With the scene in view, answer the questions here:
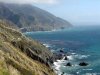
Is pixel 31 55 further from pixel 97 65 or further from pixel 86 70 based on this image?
pixel 97 65

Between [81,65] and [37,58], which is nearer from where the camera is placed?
[37,58]

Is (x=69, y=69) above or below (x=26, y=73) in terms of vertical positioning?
below

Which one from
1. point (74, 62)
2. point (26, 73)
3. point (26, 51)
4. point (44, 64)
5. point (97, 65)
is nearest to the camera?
point (26, 73)

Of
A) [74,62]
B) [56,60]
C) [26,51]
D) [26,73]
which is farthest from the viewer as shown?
[56,60]

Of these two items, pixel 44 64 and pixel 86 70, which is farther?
pixel 86 70

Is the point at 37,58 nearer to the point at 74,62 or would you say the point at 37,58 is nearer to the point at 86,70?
the point at 86,70

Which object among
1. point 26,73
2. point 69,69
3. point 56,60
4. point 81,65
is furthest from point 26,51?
point 26,73

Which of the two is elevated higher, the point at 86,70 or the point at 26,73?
the point at 26,73

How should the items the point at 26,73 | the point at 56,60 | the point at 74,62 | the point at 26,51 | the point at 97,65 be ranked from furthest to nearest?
1. the point at 56,60
2. the point at 74,62
3. the point at 97,65
4. the point at 26,51
5. the point at 26,73

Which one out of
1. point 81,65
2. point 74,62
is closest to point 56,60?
point 74,62
